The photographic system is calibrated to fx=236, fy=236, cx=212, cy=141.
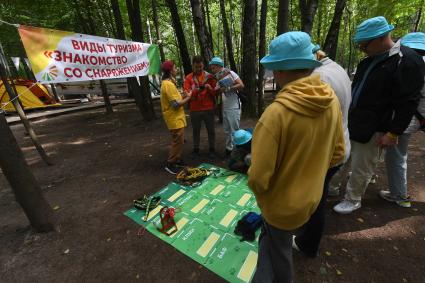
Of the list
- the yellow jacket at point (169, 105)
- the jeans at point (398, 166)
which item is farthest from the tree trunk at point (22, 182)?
the jeans at point (398, 166)

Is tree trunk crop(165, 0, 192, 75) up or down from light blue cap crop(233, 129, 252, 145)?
up

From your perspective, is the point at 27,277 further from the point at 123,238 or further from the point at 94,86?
the point at 94,86

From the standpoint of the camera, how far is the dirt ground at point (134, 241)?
236 centimetres

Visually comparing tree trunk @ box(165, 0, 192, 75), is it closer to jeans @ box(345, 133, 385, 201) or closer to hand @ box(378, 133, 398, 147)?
jeans @ box(345, 133, 385, 201)

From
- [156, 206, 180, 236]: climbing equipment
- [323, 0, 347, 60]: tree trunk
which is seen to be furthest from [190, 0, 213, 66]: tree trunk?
[156, 206, 180, 236]: climbing equipment

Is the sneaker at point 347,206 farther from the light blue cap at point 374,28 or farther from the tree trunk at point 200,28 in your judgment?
the tree trunk at point 200,28

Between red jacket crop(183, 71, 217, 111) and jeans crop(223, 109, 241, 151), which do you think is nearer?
red jacket crop(183, 71, 217, 111)

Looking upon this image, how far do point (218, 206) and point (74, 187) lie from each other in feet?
9.11

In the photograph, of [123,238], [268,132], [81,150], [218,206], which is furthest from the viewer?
[81,150]

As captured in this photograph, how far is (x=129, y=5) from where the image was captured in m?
8.03

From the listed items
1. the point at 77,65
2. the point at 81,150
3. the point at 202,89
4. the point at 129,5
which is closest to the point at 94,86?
the point at 129,5

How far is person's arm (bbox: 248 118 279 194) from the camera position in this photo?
4.25 feet

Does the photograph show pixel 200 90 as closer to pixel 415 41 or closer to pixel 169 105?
pixel 169 105

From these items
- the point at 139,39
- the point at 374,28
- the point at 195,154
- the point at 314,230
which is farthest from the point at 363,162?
the point at 139,39
